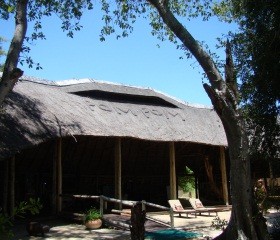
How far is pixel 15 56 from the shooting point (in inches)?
297

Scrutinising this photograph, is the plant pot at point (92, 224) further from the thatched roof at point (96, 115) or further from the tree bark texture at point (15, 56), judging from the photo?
the tree bark texture at point (15, 56)

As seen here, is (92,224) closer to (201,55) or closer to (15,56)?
(15,56)

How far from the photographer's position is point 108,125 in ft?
44.9

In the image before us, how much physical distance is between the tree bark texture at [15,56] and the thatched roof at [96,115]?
9.79 ft

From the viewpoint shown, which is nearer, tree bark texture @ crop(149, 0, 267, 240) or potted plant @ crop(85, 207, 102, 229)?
tree bark texture @ crop(149, 0, 267, 240)

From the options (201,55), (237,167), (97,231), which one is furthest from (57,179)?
(237,167)

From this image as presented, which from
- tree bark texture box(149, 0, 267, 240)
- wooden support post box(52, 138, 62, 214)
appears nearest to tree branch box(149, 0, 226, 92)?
tree bark texture box(149, 0, 267, 240)

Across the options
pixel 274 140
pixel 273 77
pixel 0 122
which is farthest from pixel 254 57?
pixel 0 122

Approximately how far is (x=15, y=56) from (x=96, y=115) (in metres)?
7.00

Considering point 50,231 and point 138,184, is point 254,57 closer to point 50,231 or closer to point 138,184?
point 50,231

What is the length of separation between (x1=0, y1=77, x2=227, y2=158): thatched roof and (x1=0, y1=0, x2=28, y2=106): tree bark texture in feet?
9.79

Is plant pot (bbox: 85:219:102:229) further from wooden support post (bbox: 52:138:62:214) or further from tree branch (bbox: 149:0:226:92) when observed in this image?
tree branch (bbox: 149:0:226:92)

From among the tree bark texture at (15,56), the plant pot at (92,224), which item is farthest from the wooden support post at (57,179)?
the tree bark texture at (15,56)

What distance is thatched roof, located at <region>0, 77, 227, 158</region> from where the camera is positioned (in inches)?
452
